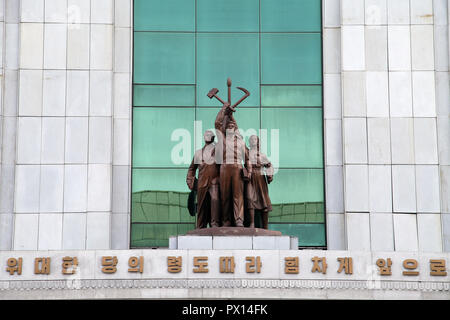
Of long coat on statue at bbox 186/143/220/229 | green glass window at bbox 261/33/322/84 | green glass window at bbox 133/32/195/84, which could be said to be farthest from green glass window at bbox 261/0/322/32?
long coat on statue at bbox 186/143/220/229

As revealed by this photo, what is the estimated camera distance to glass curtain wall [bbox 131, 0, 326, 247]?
1072 inches

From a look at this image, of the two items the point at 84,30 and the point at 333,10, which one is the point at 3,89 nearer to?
the point at 84,30

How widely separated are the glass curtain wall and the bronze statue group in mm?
1794

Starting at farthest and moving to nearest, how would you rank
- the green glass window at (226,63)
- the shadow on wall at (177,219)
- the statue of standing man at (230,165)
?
the green glass window at (226,63), the shadow on wall at (177,219), the statue of standing man at (230,165)

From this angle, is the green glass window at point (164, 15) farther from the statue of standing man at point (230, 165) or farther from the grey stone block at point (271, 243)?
the grey stone block at point (271, 243)

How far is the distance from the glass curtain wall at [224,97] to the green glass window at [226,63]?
0.09 ft

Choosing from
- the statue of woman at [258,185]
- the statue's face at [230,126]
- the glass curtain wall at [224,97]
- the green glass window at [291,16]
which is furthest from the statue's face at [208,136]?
the green glass window at [291,16]

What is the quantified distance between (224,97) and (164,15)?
3057mm

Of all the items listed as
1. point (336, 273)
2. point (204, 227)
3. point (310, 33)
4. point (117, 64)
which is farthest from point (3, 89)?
point (336, 273)

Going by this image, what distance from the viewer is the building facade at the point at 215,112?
2650 centimetres

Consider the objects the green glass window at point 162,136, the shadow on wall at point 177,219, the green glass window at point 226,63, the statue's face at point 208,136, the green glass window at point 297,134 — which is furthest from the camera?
the green glass window at point 226,63

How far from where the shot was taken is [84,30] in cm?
2742

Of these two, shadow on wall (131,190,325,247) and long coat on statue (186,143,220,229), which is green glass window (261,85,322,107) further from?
long coat on statue (186,143,220,229)

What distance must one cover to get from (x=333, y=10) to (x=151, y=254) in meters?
9.84
